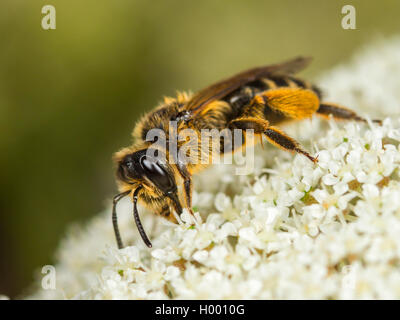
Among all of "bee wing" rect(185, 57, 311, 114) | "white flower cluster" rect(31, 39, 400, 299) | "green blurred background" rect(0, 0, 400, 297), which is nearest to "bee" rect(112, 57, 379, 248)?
"bee wing" rect(185, 57, 311, 114)

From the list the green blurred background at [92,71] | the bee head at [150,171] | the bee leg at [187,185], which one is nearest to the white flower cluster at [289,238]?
the bee leg at [187,185]

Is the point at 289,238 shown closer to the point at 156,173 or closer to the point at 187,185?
the point at 187,185

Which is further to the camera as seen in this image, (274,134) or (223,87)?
(223,87)

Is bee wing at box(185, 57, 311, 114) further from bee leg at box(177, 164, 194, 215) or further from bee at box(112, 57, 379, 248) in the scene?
bee leg at box(177, 164, 194, 215)

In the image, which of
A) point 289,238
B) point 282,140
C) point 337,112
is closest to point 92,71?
point 337,112
